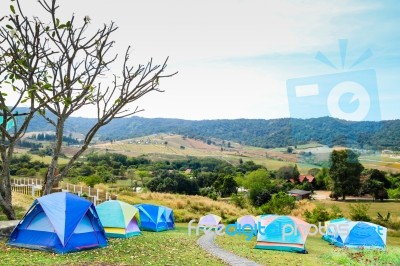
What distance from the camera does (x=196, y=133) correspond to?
184 meters

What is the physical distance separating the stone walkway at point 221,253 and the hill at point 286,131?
35503 millimetres

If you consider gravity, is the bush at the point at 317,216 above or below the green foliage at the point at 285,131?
below

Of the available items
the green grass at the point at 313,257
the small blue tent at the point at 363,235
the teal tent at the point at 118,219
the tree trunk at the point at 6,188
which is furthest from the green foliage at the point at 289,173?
the tree trunk at the point at 6,188

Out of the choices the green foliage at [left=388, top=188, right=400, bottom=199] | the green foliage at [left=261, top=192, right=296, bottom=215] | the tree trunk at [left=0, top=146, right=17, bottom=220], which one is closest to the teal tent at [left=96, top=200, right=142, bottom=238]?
the tree trunk at [left=0, top=146, right=17, bottom=220]

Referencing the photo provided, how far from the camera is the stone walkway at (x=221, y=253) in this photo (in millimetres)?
11659

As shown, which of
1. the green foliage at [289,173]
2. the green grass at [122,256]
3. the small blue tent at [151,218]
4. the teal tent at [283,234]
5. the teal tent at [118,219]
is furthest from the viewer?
the green foliage at [289,173]

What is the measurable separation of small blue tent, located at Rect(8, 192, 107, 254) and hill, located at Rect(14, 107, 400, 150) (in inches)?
1596

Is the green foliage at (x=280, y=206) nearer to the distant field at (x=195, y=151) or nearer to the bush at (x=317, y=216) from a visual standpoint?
the bush at (x=317, y=216)

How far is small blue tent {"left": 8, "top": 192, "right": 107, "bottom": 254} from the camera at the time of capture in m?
11.9

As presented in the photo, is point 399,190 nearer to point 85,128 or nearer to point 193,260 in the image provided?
point 193,260

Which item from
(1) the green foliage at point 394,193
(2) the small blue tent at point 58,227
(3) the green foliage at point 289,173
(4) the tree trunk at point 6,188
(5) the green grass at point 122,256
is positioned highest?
(4) the tree trunk at point 6,188

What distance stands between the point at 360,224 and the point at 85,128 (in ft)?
608

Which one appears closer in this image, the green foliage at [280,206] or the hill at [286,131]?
the green foliage at [280,206]

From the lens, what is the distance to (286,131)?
127 metres
